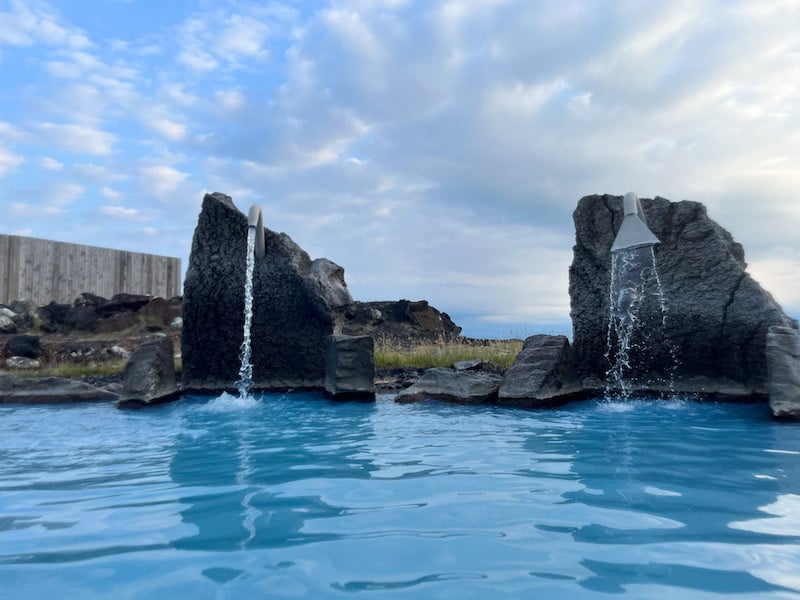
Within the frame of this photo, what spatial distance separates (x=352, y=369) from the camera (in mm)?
8523

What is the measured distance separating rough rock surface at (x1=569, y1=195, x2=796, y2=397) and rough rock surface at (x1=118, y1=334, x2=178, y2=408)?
20.5 feet

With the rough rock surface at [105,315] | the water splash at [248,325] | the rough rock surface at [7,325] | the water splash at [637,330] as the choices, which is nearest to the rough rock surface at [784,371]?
the water splash at [637,330]

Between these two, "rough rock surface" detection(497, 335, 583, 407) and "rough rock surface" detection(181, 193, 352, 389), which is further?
"rough rock surface" detection(181, 193, 352, 389)

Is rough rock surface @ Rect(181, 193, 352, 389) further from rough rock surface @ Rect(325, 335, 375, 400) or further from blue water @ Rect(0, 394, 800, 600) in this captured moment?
blue water @ Rect(0, 394, 800, 600)

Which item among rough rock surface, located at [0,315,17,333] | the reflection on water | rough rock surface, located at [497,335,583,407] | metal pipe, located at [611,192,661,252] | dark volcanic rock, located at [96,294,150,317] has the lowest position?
the reflection on water

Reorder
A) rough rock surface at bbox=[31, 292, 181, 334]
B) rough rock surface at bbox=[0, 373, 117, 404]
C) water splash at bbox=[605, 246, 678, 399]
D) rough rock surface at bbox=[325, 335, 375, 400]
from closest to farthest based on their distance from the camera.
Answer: water splash at bbox=[605, 246, 678, 399] → rough rock surface at bbox=[325, 335, 375, 400] → rough rock surface at bbox=[0, 373, 117, 404] → rough rock surface at bbox=[31, 292, 181, 334]

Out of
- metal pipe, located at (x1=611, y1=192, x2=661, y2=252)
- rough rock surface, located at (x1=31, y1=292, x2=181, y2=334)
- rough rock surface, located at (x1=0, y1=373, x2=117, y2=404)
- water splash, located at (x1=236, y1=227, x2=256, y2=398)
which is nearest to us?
metal pipe, located at (x1=611, y1=192, x2=661, y2=252)

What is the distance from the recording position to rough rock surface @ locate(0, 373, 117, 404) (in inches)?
352

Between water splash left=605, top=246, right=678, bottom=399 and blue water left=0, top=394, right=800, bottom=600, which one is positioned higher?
water splash left=605, top=246, right=678, bottom=399

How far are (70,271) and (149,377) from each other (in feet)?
50.0

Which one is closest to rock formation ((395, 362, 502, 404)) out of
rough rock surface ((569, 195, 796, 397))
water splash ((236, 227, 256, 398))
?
rough rock surface ((569, 195, 796, 397))

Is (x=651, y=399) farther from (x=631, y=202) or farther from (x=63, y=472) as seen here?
(x=63, y=472)

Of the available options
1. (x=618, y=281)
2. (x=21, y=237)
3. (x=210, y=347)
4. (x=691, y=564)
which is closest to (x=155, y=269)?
(x=21, y=237)

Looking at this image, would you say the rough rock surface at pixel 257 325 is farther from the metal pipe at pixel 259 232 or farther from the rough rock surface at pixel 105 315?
the rough rock surface at pixel 105 315
